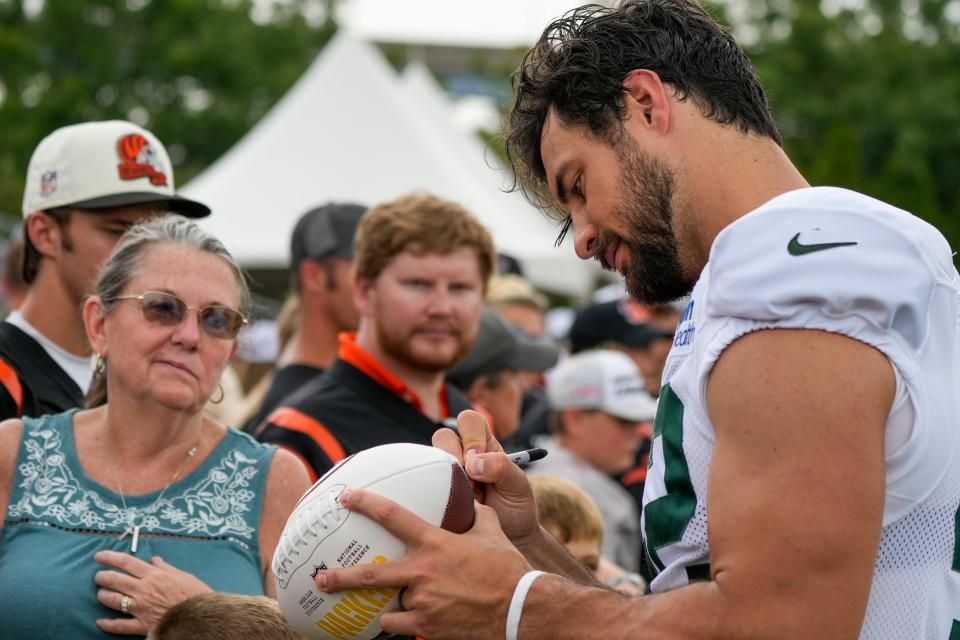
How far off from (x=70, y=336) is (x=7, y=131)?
28208mm

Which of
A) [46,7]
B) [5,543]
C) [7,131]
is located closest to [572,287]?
[5,543]

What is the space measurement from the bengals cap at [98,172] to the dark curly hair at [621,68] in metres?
1.92

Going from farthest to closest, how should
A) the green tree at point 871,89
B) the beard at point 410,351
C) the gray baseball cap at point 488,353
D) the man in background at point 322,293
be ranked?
the green tree at point 871,89 → the gray baseball cap at point 488,353 → the man in background at point 322,293 → the beard at point 410,351

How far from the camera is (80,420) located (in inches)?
133

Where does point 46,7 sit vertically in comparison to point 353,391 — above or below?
above

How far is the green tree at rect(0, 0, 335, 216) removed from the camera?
30734mm

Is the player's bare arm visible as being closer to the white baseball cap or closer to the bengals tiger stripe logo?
the bengals tiger stripe logo

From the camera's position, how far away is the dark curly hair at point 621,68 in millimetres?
2359

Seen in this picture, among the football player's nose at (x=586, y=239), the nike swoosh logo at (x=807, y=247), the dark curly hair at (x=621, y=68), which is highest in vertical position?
the dark curly hair at (x=621, y=68)

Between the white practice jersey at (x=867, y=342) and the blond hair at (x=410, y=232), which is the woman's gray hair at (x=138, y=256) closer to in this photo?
the blond hair at (x=410, y=232)

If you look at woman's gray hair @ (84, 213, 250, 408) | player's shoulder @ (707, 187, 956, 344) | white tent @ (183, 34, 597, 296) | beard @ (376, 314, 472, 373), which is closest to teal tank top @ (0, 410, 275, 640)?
woman's gray hair @ (84, 213, 250, 408)

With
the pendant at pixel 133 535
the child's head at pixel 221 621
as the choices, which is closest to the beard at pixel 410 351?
the pendant at pixel 133 535

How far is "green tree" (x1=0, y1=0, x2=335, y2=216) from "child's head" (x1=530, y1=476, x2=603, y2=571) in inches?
1121

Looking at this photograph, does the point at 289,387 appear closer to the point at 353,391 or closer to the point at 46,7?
the point at 353,391
